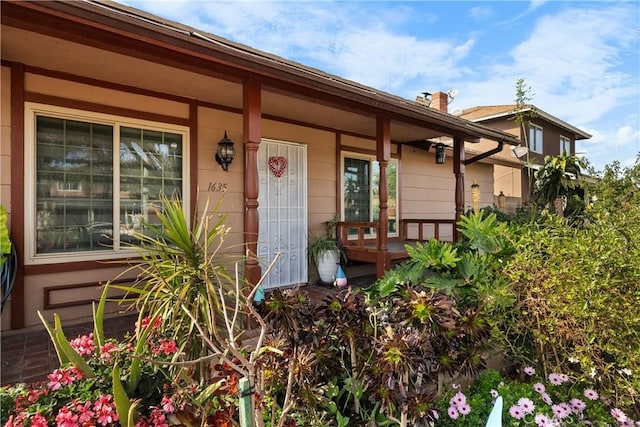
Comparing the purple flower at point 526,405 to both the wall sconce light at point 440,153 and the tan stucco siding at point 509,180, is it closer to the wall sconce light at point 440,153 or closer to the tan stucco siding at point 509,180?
the wall sconce light at point 440,153

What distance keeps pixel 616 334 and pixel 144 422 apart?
260 cm

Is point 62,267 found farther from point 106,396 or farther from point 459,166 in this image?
point 459,166

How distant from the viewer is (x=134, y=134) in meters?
3.91

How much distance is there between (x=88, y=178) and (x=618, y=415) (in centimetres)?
475

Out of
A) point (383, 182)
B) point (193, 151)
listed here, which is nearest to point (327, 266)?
point (383, 182)

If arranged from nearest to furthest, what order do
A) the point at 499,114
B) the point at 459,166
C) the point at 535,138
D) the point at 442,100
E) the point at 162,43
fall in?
1. the point at 162,43
2. the point at 459,166
3. the point at 442,100
4. the point at 499,114
5. the point at 535,138

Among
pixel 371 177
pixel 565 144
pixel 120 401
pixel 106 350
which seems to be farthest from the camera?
pixel 565 144

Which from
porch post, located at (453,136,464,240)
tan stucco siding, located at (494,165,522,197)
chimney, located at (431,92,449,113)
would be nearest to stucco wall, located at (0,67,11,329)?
porch post, located at (453,136,464,240)

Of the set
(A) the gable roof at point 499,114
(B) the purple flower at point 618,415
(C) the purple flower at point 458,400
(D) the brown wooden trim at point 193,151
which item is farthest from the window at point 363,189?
(A) the gable roof at point 499,114

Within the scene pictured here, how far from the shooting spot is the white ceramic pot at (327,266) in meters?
5.15

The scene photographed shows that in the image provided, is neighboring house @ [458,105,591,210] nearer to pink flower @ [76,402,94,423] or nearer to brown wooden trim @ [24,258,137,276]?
brown wooden trim @ [24,258,137,276]

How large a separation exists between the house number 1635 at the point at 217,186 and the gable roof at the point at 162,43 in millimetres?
1605

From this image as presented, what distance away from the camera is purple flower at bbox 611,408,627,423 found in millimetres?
2094

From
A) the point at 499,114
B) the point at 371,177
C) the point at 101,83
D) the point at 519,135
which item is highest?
the point at 499,114
